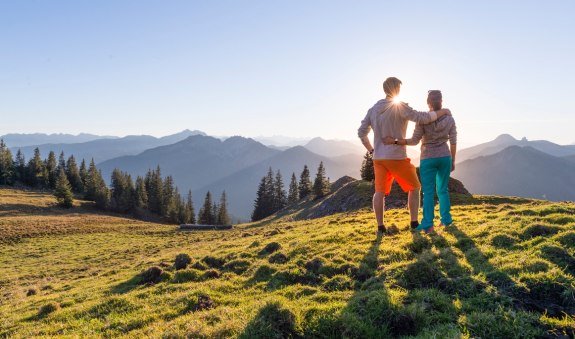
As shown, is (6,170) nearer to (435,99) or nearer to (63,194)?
(63,194)

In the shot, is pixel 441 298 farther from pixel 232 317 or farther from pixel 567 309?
pixel 232 317

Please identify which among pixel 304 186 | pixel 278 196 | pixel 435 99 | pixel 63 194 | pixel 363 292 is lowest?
pixel 278 196

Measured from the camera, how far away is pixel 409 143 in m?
10.1

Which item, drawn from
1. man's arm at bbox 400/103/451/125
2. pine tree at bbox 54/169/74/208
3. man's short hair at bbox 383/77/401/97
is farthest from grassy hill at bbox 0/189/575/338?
pine tree at bbox 54/169/74/208

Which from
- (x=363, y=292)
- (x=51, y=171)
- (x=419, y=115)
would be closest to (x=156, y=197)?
(x=51, y=171)

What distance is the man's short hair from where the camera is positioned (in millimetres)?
10359

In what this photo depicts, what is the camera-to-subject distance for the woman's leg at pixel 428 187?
10.7 metres

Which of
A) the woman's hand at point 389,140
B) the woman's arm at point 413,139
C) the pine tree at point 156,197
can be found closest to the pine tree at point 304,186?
the pine tree at point 156,197

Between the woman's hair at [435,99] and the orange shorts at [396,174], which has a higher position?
the woman's hair at [435,99]

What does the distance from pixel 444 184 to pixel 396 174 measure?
1694 millimetres

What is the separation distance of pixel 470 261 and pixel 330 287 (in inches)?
125

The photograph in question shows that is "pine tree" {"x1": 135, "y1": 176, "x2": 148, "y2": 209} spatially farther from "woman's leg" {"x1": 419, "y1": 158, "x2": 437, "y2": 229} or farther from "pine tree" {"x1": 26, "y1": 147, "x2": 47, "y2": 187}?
"woman's leg" {"x1": 419, "y1": 158, "x2": 437, "y2": 229}

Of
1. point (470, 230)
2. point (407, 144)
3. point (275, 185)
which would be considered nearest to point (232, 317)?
point (407, 144)

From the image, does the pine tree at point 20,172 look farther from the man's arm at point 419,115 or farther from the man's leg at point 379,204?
the man's arm at point 419,115
